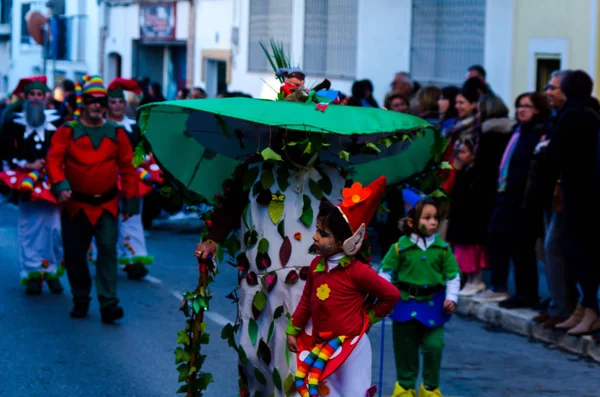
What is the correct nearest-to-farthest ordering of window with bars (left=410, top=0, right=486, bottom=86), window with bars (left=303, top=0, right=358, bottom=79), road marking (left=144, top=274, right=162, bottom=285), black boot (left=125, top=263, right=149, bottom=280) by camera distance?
road marking (left=144, top=274, right=162, bottom=285) → black boot (left=125, top=263, right=149, bottom=280) → window with bars (left=410, top=0, right=486, bottom=86) → window with bars (left=303, top=0, right=358, bottom=79)

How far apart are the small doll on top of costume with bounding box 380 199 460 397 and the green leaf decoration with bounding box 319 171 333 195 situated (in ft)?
4.09

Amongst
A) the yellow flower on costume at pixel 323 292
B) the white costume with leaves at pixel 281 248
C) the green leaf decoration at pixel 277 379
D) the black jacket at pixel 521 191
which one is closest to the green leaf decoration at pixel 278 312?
the white costume with leaves at pixel 281 248

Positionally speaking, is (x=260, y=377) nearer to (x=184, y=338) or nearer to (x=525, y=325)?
(x=184, y=338)

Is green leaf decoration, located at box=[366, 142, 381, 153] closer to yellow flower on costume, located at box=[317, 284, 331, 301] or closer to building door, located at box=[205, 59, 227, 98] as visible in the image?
yellow flower on costume, located at box=[317, 284, 331, 301]

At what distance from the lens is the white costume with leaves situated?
641 centimetres

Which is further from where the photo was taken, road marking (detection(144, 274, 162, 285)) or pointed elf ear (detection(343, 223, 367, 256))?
road marking (detection(144, 274, 162, 285))

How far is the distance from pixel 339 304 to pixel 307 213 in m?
0.56

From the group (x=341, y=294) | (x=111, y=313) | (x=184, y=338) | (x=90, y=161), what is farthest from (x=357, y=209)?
(x=111, y=313)

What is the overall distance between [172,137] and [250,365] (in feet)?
4.26

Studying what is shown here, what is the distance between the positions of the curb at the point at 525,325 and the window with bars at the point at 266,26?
1499 cm

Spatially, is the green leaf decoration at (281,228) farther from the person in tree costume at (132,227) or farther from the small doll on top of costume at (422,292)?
the person in tree costume at (132,227)

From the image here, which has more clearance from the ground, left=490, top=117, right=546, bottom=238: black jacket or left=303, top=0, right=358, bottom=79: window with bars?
left=303, top=0, right=358, bottom=79: window with bars

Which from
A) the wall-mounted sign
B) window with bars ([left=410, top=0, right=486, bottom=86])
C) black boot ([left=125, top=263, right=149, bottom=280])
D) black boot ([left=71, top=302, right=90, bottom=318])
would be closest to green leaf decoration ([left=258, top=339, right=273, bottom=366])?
black boot ([left=71, top=302, right=90, bottom=318])

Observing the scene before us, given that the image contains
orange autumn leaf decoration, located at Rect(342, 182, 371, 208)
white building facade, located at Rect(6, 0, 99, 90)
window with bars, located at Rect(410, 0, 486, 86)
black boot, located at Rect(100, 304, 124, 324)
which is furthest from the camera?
white building facade, located at Rect(6, 0, 99, 90)
